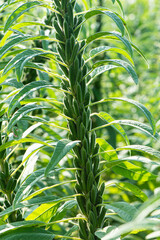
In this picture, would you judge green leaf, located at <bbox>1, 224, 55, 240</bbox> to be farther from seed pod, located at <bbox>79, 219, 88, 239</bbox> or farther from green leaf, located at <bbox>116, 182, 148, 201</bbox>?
green leaf, located at <bbox>116, 182, 148, 201</bbox>

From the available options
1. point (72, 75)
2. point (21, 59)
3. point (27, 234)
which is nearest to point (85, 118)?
point (72, 75)

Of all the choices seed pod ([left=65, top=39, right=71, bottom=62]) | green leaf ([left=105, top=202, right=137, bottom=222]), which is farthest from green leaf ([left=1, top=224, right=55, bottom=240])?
seed pod ([left=65, top=39, right=71, bottom=62])

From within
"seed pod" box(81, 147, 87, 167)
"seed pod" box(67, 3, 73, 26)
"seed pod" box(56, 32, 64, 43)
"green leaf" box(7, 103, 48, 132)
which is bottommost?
"seed pod" box(81, 147, 87, 167)

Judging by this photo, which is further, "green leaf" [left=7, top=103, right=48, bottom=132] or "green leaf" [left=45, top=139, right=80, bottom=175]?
"green leaf" [left=7, top=103, right=48, bottom=132]

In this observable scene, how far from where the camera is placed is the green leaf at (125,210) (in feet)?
2.58

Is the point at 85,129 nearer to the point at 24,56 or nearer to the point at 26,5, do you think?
the point at 24,56

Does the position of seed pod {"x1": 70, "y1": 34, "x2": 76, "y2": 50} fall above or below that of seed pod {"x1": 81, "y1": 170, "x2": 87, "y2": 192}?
above

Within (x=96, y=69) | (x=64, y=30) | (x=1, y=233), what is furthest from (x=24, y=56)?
(x=1, y=233)

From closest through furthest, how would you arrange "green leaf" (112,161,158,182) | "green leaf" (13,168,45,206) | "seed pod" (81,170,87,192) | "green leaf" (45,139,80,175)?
1. "green leaf" (45,139,80,175)
2. "green leaf" (13,168,45,206)
3. "seed pod" (81,170,87,192)
4. "green leaf" (112,161,158,182)

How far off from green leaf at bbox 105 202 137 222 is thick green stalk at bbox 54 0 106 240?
86mm

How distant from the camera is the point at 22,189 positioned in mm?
834

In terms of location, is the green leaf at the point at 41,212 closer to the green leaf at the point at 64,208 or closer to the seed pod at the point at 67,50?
the green leaf at the point at 64,208

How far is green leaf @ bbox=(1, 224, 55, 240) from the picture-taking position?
0.82 metres

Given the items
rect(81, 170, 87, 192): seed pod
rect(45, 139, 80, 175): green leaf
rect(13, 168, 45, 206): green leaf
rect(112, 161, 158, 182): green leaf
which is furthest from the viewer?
rect(112, 161, 158, 182): green leaf
